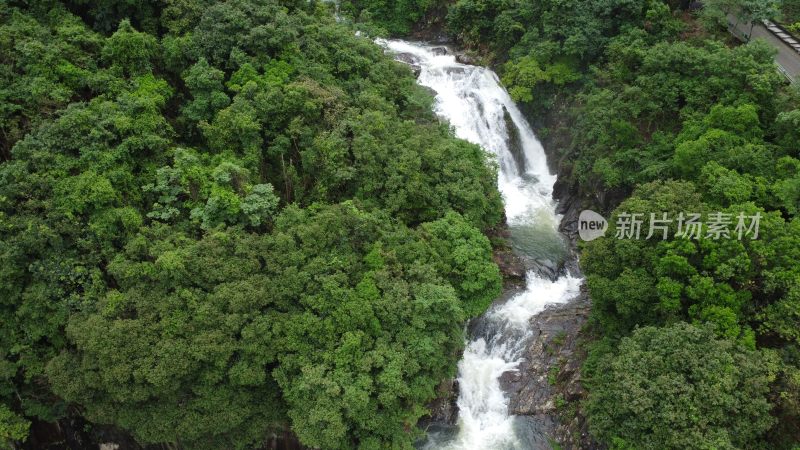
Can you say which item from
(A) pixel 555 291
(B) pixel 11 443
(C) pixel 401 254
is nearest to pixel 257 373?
(C) pixel 401 254

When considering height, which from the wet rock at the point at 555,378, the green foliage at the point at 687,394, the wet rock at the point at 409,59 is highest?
the wet rock at the point at 409,59

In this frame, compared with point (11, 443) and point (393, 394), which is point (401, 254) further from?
point (11, 443)

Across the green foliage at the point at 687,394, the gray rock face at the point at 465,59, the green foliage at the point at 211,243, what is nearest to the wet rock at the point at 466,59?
the gray rock face at the point at 465,59

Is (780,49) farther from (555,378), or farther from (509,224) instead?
(555,378)

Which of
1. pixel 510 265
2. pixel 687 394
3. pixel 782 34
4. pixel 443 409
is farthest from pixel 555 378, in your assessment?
pixel 782 34

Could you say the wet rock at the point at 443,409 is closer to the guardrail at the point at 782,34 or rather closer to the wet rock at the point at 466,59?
the wet rock at the point at 466,59

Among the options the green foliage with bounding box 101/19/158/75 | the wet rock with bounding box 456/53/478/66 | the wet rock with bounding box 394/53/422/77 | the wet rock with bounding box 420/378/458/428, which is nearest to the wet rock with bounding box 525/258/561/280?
the wet rock with bounding box 420/378/458/428
